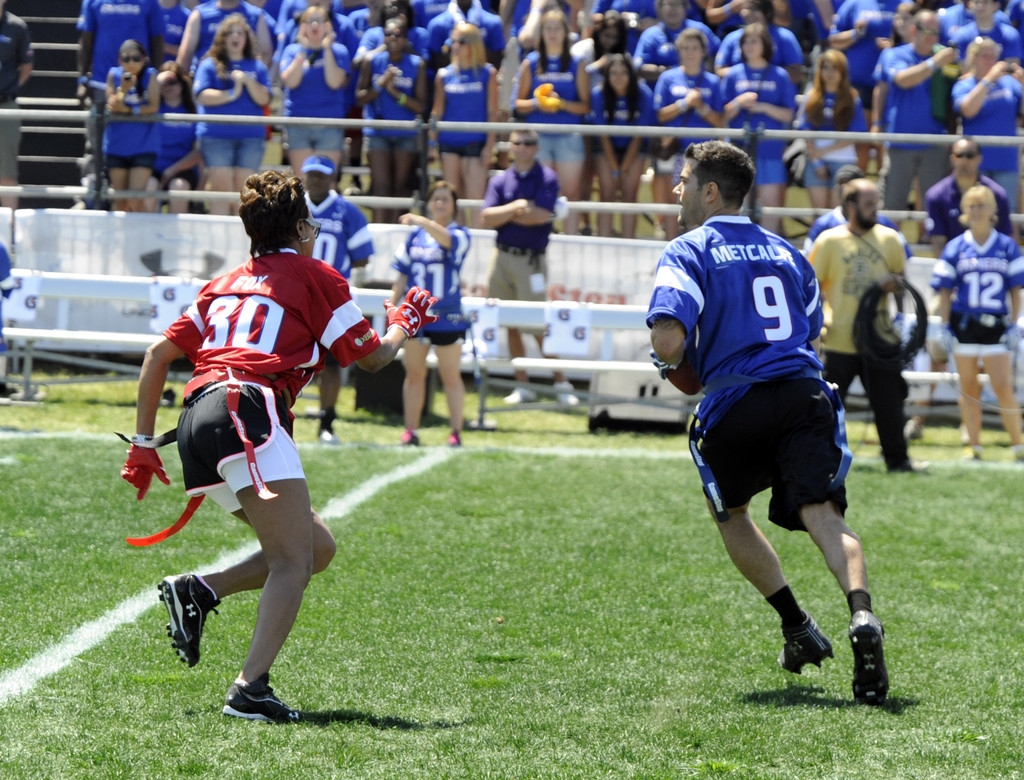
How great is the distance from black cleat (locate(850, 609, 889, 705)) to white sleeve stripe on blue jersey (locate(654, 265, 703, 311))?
46.0 inches

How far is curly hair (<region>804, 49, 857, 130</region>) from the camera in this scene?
12.4 m

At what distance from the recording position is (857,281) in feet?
32.4

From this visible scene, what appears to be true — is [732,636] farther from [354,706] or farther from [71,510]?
[71,510]

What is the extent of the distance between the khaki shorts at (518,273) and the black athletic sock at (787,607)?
704cm

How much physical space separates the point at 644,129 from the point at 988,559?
217 inches

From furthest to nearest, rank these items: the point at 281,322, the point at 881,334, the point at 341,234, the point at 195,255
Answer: the point at 195,255
the point at 341,234
the point at 881,334
the point at 281,322

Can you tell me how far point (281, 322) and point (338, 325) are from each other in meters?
0.18

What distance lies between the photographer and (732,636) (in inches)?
233

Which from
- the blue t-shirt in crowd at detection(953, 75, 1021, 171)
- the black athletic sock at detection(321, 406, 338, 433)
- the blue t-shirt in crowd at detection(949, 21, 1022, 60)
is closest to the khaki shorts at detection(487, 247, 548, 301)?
the black athletic sock at detection(321, 406, 338, 433)

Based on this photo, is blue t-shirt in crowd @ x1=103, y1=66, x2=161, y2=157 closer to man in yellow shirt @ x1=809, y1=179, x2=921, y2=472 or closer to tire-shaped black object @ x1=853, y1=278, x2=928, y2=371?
man in yellow shirt @ x1=809, y1=179, x2=921, y2=472

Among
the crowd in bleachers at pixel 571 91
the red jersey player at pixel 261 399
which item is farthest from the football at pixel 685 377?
the crowd in bleachers at pixel 571 91

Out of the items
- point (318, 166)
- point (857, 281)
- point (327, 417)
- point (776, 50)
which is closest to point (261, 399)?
point (327, 417)

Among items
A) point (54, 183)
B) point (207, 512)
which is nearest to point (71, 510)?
point (207, 512)

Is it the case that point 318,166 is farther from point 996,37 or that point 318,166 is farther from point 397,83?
point 996,37
